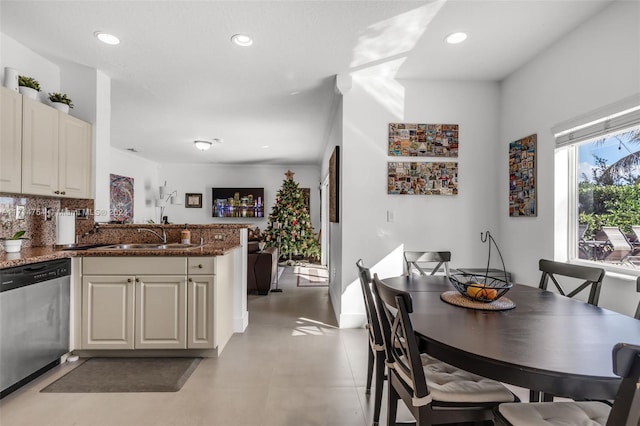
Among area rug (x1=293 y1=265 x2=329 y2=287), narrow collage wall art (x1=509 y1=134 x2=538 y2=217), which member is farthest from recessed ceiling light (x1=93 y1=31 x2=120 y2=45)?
area rug (x1=293 y1=265 x2=329 y2=287)

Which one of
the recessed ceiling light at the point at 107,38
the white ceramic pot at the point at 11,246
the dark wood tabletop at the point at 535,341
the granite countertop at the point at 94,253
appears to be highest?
the recessed ceiling light at the point at 107,38

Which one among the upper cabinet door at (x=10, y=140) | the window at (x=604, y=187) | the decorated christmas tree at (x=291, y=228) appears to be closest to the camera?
the window at (x=604, y=187)

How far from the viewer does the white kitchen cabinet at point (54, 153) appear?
2551 millimetres

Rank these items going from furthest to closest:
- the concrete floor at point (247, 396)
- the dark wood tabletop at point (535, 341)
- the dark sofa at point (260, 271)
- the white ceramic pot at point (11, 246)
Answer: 1. the dark sofa at point (260, 271)
2. the white ceramic pot at point (11, 246)
3. the concrete floor at point (247, 396)
4. the dark wood tabletop at point (535, 341)

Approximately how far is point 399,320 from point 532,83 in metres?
2.87

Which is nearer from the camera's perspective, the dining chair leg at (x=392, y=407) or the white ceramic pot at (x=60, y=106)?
the dining chair leg at (x=392, y=407)

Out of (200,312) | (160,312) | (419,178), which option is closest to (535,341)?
(200,312)

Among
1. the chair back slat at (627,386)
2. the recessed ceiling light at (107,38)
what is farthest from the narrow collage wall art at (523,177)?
the recessed ceiling light at (107,38)

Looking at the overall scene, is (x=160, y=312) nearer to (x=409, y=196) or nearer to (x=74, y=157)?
(x=74, y=157)

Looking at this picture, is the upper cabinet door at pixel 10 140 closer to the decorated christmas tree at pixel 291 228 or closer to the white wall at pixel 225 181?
the decorated christmas tree at pixel 291 228

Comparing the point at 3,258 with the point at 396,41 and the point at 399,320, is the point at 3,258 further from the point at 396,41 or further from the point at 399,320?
the point at 396,41

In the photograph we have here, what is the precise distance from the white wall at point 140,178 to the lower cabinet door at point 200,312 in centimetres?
551

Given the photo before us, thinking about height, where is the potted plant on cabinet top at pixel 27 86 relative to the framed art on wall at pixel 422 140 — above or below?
above

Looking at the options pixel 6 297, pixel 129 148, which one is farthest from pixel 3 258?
pixel 129 148
